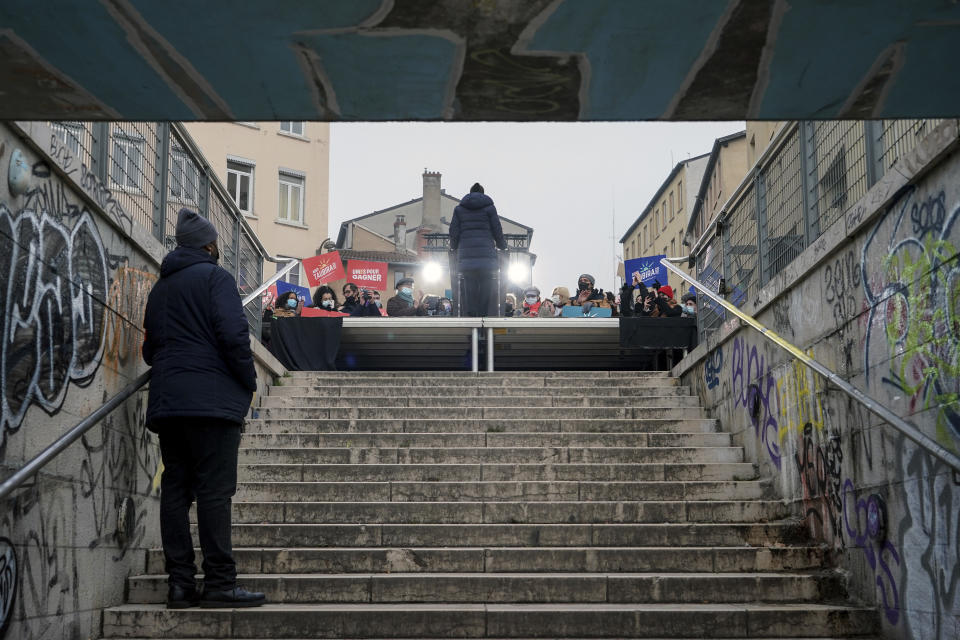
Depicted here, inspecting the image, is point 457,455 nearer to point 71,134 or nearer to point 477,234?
point 71,134

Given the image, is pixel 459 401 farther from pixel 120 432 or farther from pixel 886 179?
pixel 886 179

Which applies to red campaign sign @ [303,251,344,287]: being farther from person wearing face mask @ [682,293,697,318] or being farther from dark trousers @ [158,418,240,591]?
dark trousers @ [158,418,240,591]

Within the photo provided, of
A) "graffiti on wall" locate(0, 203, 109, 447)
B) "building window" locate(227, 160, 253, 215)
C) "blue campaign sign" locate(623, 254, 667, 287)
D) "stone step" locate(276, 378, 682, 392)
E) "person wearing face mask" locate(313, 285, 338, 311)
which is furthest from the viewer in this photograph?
"building window" locate(227, 160, 253, 215)

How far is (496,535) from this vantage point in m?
6.91

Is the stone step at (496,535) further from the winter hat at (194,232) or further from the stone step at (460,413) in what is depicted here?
the stone step at (460,413)

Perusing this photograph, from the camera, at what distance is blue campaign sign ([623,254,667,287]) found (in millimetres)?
17359

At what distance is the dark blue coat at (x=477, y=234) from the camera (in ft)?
45.5

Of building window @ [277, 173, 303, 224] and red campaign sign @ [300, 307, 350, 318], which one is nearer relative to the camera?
red campaign sign @ [300, 307, 350, 318]

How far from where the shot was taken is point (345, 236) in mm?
62000

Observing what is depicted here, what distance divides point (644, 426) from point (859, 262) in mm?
3535

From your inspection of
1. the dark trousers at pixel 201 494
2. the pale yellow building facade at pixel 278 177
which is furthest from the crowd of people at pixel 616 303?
the pale yellow building facade at pixel 278 177

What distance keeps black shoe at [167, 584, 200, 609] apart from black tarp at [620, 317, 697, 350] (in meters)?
8.43

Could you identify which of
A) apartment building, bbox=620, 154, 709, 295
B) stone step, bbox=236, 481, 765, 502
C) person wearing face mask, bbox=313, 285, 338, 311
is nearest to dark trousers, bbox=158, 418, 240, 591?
stone step, bbox=236, 481, 765, 502

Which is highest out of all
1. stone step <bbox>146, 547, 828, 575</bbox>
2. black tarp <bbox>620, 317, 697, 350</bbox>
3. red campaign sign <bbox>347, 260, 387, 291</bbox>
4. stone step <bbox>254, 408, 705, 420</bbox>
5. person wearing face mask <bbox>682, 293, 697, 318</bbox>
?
red campaign sign <bbox>347, 260, 387, 291</bbox>
